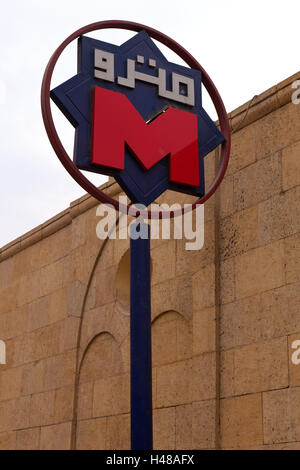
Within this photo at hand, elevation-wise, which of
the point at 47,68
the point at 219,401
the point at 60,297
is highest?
the point at 47,68

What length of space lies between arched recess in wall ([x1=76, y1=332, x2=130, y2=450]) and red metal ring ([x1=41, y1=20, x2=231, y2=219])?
14.2 ft

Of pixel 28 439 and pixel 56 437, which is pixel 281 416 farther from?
pixel 28 439

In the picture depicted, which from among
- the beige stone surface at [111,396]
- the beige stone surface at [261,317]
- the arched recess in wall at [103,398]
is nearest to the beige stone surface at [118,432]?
the arched recess in wall at [103,398]

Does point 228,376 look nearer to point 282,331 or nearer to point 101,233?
point 282,331

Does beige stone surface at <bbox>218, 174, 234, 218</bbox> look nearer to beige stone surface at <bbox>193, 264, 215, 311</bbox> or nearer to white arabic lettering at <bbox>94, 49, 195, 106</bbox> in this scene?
beige stone surface at <bbox>193, 264, 215, 311</bbox>

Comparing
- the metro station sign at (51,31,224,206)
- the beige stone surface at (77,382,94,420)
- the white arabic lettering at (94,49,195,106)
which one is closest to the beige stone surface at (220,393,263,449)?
the metro station sign at (51,31,224,206)

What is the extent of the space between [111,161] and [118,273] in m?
4.68

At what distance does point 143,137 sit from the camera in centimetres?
1031

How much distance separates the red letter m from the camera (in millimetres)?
9945

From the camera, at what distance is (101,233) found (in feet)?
48.9

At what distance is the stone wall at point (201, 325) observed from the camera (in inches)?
425
